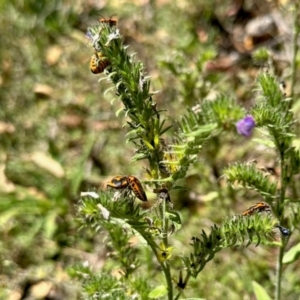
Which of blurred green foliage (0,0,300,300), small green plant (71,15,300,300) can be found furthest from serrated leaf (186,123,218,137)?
blurred green foliage (0,0,300,300)

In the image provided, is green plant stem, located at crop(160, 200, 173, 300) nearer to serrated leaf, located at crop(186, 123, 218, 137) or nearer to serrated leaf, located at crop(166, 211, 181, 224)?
serrated leaf, located at crop(166, 211, 181, 224)

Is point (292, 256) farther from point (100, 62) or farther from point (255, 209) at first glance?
point (100, 62)

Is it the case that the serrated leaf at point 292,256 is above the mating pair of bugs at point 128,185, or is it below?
below

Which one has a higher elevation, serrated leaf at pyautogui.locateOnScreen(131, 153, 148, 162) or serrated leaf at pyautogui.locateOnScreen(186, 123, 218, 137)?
serrated leaf at pyautogui.locateOnScreen(186, 123, 218, 137)

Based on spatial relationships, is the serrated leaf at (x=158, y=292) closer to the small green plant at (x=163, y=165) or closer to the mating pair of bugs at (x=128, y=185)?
the small green plant at (x=163, y=165)

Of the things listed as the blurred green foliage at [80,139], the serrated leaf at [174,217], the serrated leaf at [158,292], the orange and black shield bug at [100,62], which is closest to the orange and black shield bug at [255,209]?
the serrated leaf at [174,217]

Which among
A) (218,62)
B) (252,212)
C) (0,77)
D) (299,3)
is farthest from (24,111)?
(252,212)


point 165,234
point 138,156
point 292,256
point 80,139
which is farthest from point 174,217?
point 80,139
